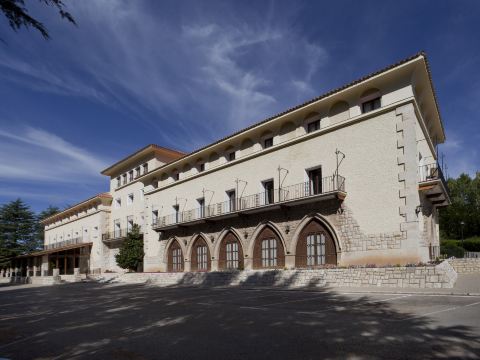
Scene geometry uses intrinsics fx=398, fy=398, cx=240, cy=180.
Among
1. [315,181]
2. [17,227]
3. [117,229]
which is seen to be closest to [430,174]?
[315,181]

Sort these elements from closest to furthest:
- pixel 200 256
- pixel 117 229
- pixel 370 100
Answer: pixel 370 100
pixel 200 256
pixel 117 229

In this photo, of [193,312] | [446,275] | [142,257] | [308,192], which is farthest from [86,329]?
[142,257]

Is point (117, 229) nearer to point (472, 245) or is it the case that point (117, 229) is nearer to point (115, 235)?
point (115, 235)

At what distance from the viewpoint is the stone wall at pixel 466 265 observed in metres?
21.7

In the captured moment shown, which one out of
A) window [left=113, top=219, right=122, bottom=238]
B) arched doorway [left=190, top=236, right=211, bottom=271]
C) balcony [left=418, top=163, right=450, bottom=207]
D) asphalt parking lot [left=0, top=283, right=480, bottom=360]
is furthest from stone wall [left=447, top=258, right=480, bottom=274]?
window [left=113, top=219, right=122, bottom=238]

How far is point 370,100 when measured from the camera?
1872 cm

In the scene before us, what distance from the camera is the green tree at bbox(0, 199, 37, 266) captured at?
211 feet

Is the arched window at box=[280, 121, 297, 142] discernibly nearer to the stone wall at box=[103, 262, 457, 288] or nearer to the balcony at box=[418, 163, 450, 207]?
the balcony at box=[418, 163, 450, 207]

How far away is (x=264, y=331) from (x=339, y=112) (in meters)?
14.8

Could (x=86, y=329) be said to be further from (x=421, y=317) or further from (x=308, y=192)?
(x=308, y=192)

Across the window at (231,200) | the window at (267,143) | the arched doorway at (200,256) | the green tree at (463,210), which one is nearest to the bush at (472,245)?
the green tree at (463,210)

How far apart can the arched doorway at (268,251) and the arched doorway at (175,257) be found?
8192 millimetres

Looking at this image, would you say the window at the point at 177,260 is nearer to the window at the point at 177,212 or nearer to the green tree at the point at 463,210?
the window at the point at 177,212

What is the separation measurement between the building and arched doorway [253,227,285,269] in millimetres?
56
